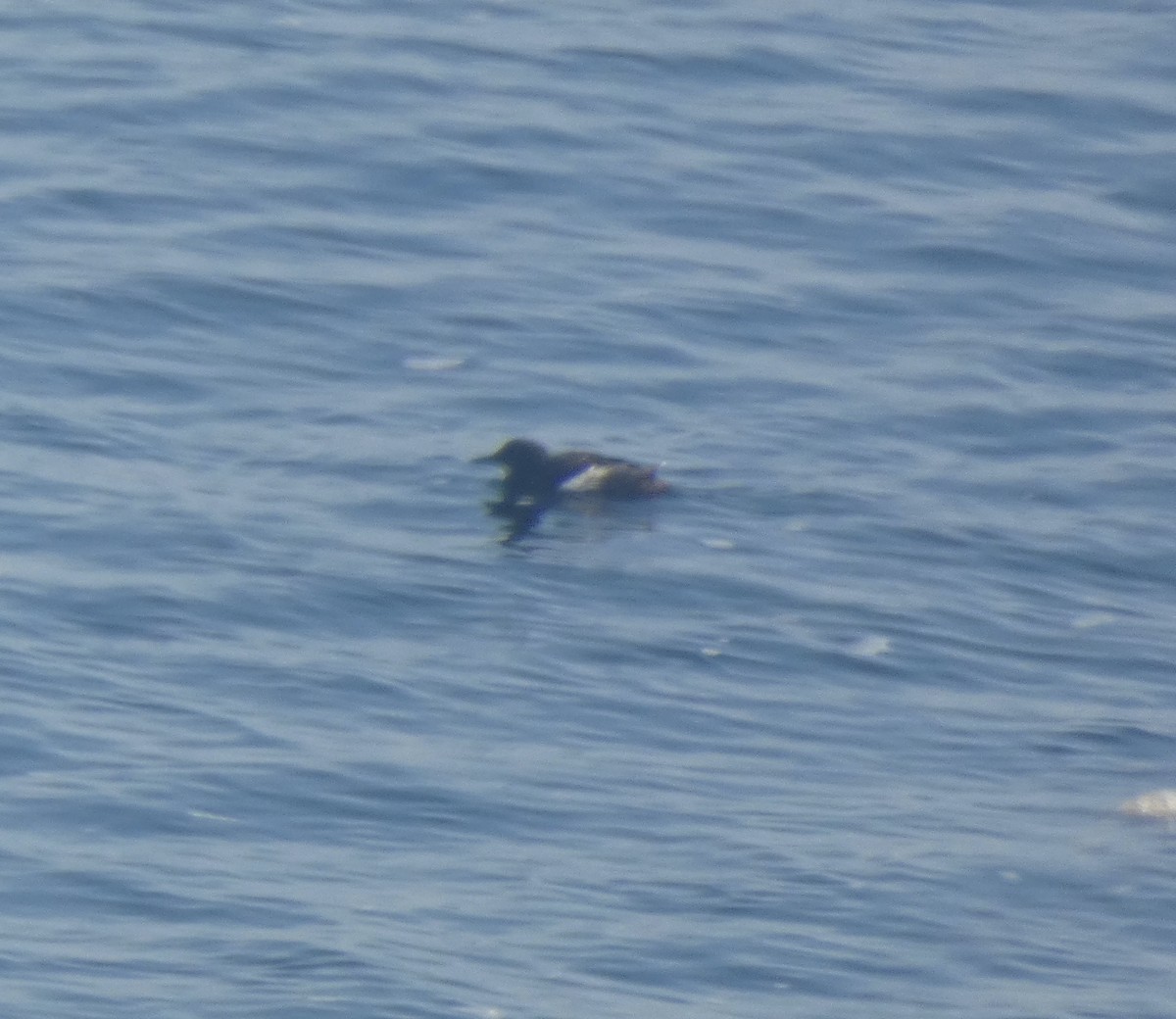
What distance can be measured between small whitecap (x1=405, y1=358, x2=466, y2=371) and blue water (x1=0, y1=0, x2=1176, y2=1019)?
0.15 feet

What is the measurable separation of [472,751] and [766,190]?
39.6 ft

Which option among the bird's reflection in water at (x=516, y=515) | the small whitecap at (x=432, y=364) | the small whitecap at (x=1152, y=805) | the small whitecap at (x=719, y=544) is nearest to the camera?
the small whitecap at (x=1152, y=805)

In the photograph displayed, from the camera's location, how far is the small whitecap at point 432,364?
64.1 feet

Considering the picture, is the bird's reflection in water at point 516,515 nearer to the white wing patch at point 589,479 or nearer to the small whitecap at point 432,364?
the white wing patch at point 589,479

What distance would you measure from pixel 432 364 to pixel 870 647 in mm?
5568

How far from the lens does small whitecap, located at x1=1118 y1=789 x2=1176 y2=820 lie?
1277 cm

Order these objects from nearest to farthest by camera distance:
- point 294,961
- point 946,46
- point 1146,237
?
point 294,961
point 1146,237
point 946,46

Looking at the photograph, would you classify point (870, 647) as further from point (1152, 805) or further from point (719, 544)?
point (1152, 805)

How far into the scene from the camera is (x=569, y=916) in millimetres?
11266

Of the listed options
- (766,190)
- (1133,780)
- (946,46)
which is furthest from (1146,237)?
(1133,780)

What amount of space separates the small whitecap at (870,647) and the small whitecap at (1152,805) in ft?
7.48

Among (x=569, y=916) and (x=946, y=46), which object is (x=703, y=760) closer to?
(x=569, y=916)

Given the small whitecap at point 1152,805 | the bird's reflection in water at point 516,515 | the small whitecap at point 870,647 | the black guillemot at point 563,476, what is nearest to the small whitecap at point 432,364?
the black guillemot at point 563,476

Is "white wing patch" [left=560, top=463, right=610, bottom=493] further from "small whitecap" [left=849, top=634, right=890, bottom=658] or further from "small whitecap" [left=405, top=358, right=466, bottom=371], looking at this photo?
"small whitecap" [left=405, top=358, right=466, bottom=371]
